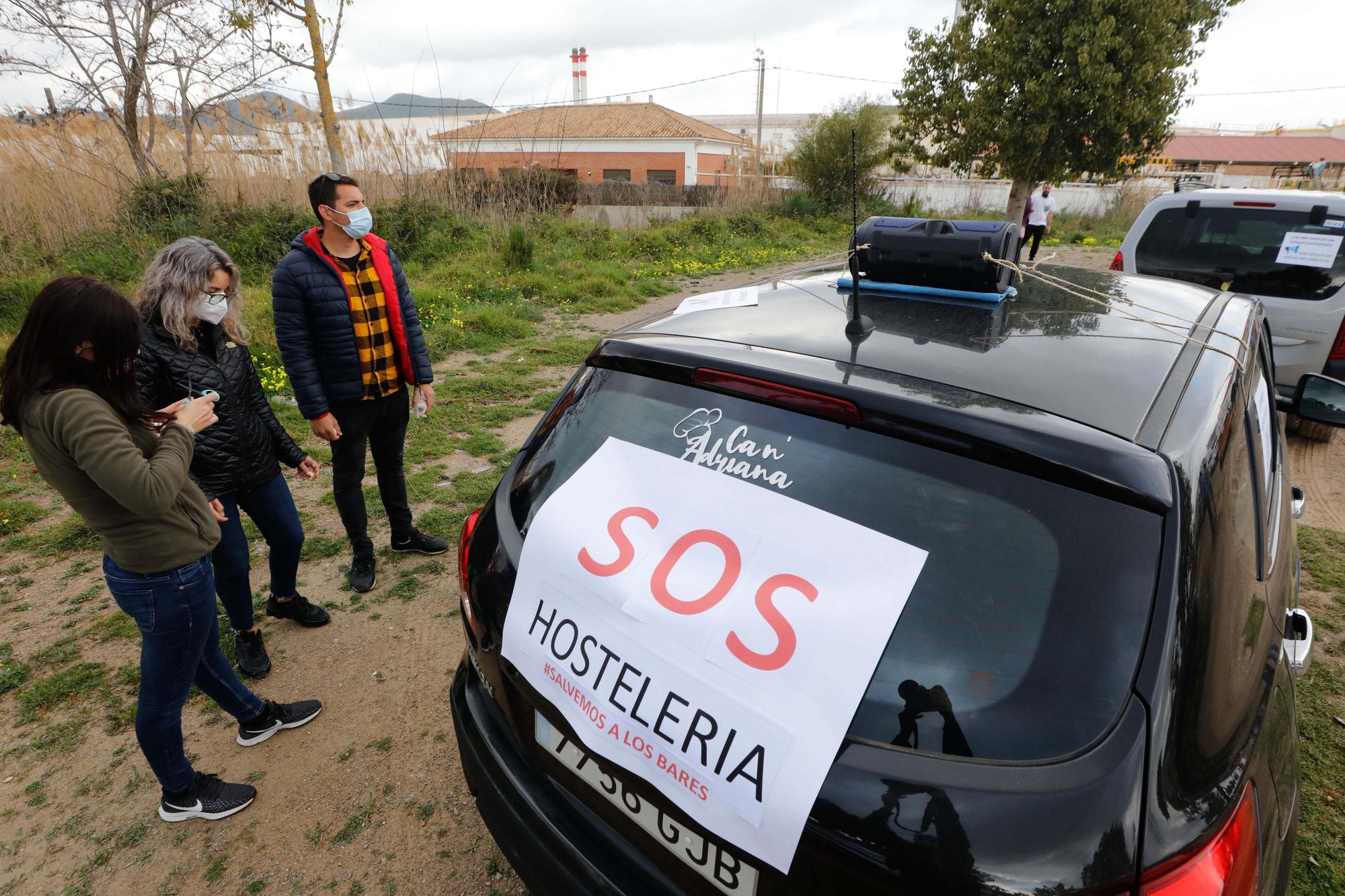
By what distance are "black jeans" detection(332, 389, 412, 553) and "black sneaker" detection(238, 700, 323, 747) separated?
3.19ft

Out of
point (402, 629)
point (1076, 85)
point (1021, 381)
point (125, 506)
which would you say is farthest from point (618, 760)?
point (1076, 85)

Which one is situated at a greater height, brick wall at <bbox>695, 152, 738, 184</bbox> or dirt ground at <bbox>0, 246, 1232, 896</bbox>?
brick wall at <bbox>695, 152, 738, 184</bbox>

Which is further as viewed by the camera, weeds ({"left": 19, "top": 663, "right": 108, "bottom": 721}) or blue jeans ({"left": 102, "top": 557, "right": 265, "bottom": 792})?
weeds ({"left": 19, "top": 663, "right": 108, "bottom": 721})

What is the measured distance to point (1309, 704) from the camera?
263cm

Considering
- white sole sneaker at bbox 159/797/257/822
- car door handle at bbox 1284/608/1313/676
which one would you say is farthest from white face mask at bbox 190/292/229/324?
car door handle at bbox 1284/608/1313/676

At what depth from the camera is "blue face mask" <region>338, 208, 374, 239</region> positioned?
3068mm

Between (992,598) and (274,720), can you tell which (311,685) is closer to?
(274,720)

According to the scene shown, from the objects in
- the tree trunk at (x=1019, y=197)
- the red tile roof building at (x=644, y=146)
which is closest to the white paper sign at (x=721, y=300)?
the tree trunk at (x=1019, y=197)

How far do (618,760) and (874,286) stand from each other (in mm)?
1555

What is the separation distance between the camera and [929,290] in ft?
6.71

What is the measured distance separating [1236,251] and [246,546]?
6.73 m

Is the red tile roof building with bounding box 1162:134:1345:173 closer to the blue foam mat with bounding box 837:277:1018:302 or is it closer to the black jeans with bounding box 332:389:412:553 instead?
the blue foam mat with bounding box 837:277:1018:302

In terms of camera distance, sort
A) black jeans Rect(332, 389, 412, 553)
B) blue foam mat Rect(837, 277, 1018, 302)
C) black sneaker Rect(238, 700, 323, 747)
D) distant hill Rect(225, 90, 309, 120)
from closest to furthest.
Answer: blue foam mat Rect(837, 277, 1018, 302) < black sneaker Rect(238, 700, 323, 747) < black jeans Rect(332, 389, 412, 553) < distant hill Rect(225, 90, 309, 120)

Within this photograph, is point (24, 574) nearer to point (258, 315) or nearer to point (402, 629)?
point (402, 629)
